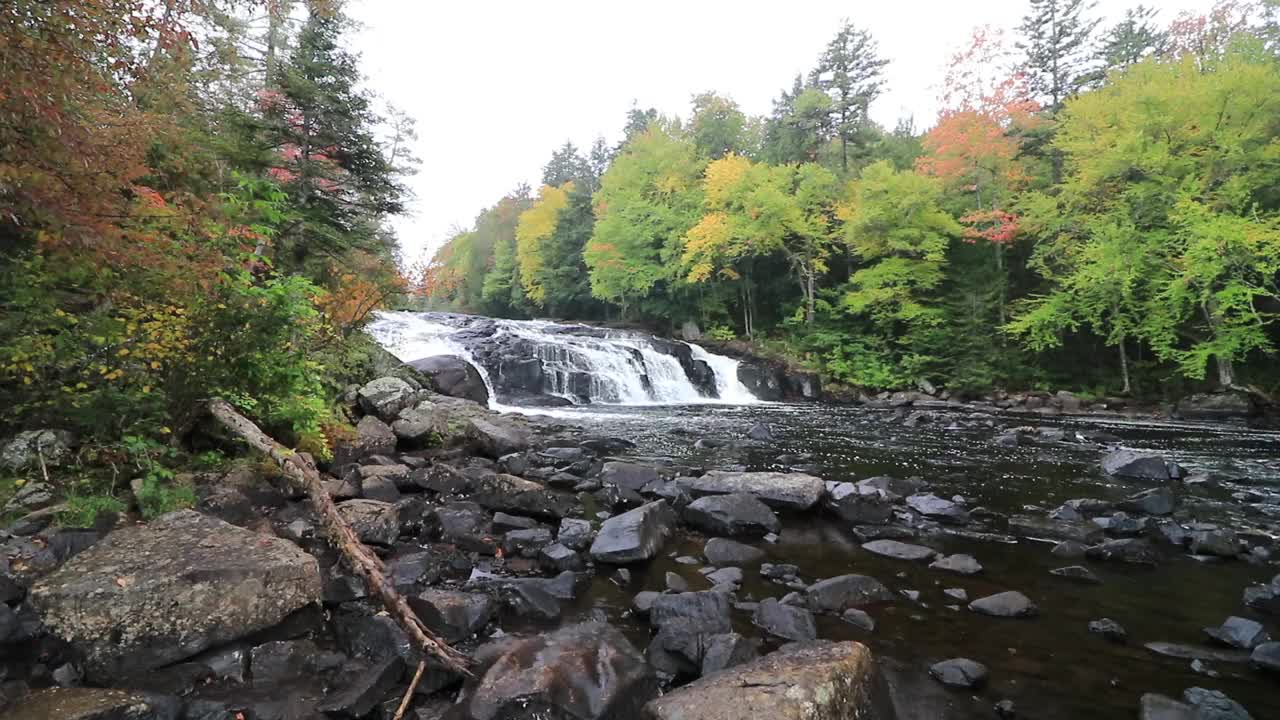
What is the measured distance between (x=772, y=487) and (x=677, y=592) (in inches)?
122

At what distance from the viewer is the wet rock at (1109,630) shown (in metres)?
4.30

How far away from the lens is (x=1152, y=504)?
7.50 metres

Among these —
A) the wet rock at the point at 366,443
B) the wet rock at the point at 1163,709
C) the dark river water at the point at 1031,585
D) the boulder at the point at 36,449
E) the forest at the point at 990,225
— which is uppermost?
the forest at the point at 990,225

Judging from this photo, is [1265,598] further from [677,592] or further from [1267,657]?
[677,592]

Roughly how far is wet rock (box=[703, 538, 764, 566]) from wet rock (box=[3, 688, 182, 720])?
4264 mm

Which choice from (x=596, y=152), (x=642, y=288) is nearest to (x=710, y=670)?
(x=642, y=288)

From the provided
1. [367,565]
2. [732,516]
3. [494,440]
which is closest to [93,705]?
[367,565]

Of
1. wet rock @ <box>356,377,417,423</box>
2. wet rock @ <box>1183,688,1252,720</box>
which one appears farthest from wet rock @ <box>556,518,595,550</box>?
wet rock @ <box>356,377,417,423</box>

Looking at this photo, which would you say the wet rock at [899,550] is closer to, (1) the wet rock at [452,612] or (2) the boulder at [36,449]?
(1) the wet rock at [452,612]

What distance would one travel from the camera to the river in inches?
147

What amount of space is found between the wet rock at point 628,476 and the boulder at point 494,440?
262 centimetres

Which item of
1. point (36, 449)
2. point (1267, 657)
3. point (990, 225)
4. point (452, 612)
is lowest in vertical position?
point (1267, 657)

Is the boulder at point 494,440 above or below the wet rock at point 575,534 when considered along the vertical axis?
above

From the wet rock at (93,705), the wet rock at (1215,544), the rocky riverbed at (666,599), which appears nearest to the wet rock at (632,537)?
the rocky riverbed at (666,599)
